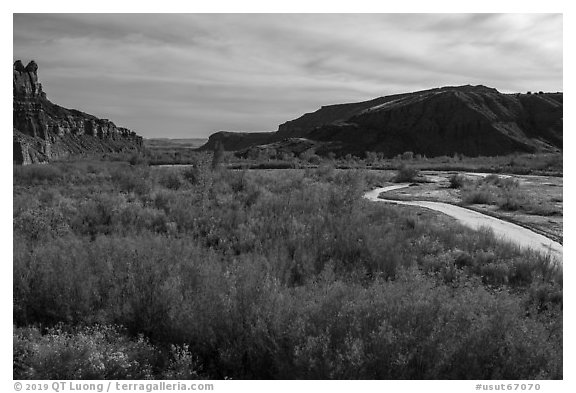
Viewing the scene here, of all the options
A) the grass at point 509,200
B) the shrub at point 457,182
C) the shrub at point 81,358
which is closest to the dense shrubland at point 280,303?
the shrub at point 81,358

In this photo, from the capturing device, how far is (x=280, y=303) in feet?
19.2

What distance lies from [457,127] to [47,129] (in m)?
83.8

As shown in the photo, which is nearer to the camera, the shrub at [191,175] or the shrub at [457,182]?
the shrub at [191,175]

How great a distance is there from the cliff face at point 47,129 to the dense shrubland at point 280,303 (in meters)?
71.8

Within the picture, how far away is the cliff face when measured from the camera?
8431cm

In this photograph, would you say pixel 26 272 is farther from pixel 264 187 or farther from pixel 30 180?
pixel 30 180

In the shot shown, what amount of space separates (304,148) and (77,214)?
93507 mm

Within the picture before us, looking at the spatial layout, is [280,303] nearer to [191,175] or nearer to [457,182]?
[191,175]

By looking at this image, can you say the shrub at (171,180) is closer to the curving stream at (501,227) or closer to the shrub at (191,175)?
the shrub at (191,175)

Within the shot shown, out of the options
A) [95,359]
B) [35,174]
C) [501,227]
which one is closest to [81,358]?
[95,359]

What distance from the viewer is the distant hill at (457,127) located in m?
95.9

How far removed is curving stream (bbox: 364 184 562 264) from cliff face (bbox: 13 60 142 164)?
70019 mm

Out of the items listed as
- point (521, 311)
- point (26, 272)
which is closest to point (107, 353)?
point (26, 272)

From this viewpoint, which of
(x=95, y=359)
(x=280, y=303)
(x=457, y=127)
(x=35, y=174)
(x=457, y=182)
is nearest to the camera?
(x=95, y=359)
